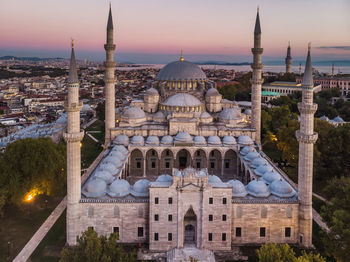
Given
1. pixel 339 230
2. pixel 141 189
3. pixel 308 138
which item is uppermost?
pixel 308 138

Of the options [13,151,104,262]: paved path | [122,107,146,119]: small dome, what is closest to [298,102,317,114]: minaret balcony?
[13,151,104,262]: paved path

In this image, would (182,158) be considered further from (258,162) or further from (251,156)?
(258,162)

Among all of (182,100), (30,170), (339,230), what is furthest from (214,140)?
(339,230)

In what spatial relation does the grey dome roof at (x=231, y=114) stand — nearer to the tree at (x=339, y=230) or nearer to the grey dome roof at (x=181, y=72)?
the grey dome roof at (x=181, y=72)

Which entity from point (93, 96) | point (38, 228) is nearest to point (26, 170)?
point (38, 228)

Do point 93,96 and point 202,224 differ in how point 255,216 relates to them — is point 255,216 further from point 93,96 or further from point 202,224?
point 93,96
